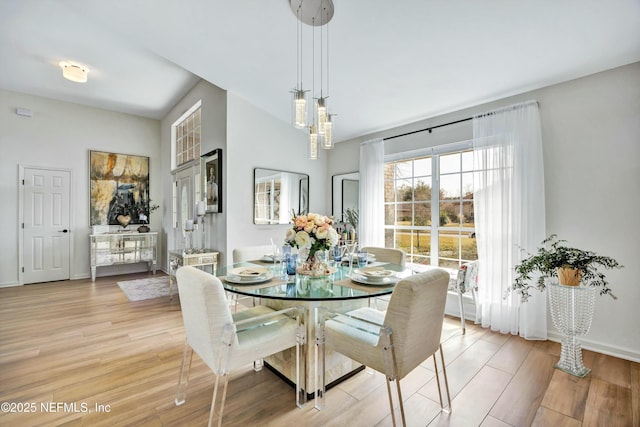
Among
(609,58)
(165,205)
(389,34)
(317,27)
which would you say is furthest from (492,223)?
(165,205)

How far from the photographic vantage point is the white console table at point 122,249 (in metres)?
5.12

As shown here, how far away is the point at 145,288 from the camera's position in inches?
180

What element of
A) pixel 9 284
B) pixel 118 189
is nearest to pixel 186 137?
pixel 118 189

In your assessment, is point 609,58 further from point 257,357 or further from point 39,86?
point 39,86

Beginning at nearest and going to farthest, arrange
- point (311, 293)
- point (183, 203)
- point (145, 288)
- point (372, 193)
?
point (311, 293) → point (372, 193) → point (145, 288) → point (183, 203)

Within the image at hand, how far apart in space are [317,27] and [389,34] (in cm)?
60

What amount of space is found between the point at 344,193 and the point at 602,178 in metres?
2.94

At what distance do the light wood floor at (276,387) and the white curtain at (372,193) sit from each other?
1.56m

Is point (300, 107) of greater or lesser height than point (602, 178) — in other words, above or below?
above

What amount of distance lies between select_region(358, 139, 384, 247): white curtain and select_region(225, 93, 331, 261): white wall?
0.99 metres

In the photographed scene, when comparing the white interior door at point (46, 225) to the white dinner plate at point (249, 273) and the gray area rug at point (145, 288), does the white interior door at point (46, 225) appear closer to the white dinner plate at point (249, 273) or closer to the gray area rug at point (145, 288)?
the gray area rug at point (145, 288)

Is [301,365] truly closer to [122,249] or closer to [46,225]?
[122,249]

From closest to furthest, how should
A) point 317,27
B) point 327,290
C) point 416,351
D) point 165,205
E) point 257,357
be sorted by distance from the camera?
point 416,351 → point 257,357 → point 327,290 → point 317,27 → point 165,205

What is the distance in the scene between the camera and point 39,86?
4.54 metres
